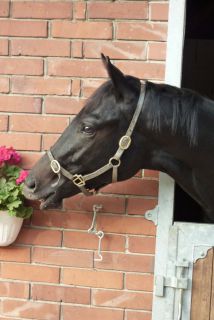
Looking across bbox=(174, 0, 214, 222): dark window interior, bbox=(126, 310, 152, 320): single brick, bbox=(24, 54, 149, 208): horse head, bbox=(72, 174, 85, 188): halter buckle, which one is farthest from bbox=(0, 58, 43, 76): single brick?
bbox=(174, 0, 214, 222): dark window interior

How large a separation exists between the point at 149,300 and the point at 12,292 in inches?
25.9

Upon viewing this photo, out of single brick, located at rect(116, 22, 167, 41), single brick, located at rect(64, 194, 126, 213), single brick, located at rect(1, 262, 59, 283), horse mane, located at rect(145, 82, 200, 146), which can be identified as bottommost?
single brick, located at rect(1, 262, 59, 283)

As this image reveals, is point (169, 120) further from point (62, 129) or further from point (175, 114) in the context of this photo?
point (62, 129)

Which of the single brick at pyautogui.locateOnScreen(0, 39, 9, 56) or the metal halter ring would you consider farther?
the single brick at pyautogui.locateOnScreen(0, 39, 9, 56)

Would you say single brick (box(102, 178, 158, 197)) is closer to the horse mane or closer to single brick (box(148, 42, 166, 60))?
the horse mane

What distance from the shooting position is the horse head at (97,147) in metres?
1.78

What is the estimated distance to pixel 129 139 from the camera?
1781 mm

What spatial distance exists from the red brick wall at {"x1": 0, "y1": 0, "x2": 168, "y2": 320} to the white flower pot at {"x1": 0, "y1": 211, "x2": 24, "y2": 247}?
→ 0.34 feet

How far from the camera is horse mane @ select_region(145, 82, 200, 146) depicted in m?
1.75

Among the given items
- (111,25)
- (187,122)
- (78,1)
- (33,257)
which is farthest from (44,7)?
(33,257)

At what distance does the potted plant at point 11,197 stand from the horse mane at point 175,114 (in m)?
0.64

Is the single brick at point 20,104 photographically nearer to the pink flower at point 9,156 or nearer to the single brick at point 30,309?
the pink flower at point 9,156

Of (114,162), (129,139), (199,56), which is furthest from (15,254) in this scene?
(199,56)

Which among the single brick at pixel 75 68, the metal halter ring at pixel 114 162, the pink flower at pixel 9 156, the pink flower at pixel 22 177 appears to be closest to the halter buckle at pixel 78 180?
the metal halter ring at pixel 114 162
